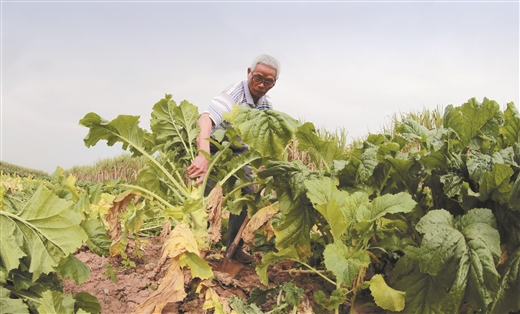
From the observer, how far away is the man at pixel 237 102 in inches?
111

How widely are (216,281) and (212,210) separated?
0.48m

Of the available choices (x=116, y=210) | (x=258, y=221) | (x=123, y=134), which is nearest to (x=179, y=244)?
(x=258, y=221)

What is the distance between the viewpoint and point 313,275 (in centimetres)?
288

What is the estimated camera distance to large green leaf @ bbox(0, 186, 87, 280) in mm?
1820

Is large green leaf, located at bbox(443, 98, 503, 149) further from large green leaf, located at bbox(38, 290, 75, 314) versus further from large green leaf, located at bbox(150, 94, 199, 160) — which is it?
large green leaf, located at bbox(38, 290, 75, 314)

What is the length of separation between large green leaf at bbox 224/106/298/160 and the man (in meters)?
0.44

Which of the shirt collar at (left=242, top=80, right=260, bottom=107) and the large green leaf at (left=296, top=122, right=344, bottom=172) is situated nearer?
the large green leaf at (left=296, top=122, right=344, bottom=172)

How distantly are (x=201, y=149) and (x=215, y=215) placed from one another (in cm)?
46

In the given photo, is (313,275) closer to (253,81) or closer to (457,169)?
(457,169)

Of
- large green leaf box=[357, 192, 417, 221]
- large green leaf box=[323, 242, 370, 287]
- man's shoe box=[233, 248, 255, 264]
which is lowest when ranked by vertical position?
man's shoe box=[233, 248, 255, 264]

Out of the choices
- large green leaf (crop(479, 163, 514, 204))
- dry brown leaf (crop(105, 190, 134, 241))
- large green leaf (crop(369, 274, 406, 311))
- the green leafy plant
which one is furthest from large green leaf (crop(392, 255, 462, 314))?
dry brown leaf (crop(105, 190, 134, 241))

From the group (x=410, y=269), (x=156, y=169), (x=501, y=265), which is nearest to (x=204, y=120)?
(x=156, y=169)

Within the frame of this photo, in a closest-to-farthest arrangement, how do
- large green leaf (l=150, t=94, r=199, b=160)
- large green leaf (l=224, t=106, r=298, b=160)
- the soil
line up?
1. large green leaf (l=224, t=106, r=298, b=160)
2. the soil
3. large green leaf (l=150, t=94, r=199, b=160)

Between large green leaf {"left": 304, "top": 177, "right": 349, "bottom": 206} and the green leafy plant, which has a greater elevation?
large green leaf {"left": 304, "top": 177, "right": 349, "bottom": 206}
